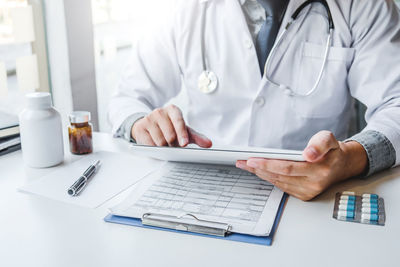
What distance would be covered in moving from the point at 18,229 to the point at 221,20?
0.84 meters

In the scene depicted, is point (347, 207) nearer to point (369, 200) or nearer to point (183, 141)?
point (369, 200)

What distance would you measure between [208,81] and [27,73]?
678 millimetres

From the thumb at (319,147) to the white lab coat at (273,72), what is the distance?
274 mm

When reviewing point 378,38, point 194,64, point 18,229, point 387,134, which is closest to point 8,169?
point 18,229

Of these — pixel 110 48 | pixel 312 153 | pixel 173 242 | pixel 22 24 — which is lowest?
pixel 173 242

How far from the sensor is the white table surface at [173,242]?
0.59 meters

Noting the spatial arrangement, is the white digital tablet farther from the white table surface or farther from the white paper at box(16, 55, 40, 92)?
the white paper at box(16, 55, 40, 92)

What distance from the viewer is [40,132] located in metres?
0.92

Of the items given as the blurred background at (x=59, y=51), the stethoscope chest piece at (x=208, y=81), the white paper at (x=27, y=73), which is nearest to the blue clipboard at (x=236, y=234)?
the stethoscope chest piece at (x=208, y=81)

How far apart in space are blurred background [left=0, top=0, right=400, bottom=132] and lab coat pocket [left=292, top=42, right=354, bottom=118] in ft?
1.63

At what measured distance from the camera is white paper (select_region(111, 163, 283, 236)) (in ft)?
2.30

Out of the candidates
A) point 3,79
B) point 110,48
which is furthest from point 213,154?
point 110,48

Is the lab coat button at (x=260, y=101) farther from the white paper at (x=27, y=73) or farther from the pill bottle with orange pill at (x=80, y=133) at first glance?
the white paper at (x=27, y=73)

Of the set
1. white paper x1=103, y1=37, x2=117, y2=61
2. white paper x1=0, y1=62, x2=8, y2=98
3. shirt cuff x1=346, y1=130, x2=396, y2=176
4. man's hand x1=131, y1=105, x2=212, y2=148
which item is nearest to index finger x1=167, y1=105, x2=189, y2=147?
man's hand x1=131, y1=105, x2=212, y2=148
